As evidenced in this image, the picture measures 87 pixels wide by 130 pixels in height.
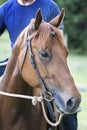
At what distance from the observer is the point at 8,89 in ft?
17.6

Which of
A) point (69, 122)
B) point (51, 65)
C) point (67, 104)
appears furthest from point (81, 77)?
point (67, 104)

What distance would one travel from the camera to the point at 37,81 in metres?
4.91

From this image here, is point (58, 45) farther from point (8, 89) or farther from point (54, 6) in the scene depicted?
point (54, 6)

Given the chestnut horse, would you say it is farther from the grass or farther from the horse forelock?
the grass

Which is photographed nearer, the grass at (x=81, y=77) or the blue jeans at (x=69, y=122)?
the blue jeans at (x=69, y=122)

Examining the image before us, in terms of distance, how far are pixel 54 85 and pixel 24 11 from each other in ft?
4.16

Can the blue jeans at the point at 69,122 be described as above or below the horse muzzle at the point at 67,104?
below

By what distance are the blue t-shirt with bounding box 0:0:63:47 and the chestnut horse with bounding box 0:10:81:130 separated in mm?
641

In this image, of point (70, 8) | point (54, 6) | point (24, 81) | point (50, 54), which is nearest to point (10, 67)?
point (24, 81)

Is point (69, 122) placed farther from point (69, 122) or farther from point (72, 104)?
point (72, 104)

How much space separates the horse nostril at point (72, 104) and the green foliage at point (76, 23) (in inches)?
867

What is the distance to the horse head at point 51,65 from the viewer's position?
4.74 m

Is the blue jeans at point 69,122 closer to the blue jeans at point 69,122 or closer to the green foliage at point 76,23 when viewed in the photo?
the blue jeans at point 69,122

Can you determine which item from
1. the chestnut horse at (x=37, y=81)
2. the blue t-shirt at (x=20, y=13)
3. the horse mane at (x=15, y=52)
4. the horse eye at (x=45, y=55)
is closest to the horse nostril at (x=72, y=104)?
the chestnut horse at (x=37, y=81)
